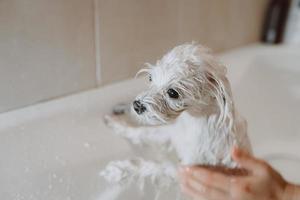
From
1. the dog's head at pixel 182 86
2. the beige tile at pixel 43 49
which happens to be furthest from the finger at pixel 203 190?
the beige tile at pixel 43 49

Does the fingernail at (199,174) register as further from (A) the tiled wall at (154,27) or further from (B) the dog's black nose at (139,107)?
(A) the tiled wall at (154,27)

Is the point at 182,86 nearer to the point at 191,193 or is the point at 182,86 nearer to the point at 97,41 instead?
the point at 191,193

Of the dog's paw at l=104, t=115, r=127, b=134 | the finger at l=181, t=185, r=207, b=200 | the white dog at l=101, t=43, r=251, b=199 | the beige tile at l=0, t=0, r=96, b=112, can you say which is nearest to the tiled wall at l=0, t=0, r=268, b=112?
the beige tile at l=0, t=0, r=96, b=112

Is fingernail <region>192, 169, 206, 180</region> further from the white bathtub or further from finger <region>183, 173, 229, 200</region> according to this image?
the white bathtub

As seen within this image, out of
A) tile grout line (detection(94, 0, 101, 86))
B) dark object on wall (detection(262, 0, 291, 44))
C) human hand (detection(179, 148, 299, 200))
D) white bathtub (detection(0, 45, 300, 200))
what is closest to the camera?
human hand (detection(179, 148, 299, 200))

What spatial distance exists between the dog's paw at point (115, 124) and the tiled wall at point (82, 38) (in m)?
0.10

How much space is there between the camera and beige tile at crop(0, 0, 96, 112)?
3.10 feet

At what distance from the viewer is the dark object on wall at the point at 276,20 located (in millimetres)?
1607

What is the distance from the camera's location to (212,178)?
30.0 inches

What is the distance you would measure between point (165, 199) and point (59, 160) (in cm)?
25

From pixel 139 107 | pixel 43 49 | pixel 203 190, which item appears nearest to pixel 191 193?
pixel 203 190

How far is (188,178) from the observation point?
31.4 inches

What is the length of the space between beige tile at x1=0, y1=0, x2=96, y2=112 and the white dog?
0.24 meters

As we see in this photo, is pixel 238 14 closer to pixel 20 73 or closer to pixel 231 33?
pixel 231 33
